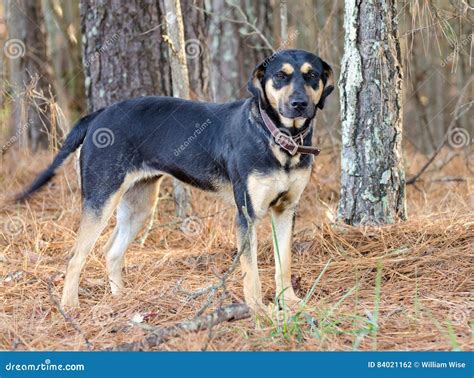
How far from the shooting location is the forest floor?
4016 millimetres

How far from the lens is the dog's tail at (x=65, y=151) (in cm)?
552

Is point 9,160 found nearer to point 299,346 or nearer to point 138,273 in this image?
point 138,273

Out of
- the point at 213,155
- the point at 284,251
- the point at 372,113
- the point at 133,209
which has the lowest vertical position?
the point at 284,251

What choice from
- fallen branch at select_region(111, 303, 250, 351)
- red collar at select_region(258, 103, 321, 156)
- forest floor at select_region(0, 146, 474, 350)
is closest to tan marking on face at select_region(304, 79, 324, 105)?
red collar at select_region(258, 103, 321, 156)

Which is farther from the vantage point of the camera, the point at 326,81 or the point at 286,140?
the point at 326,81

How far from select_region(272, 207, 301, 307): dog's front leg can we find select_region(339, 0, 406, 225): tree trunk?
0.89 meters

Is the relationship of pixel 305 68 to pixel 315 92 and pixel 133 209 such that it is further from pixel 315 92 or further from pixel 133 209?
pixel 133 209

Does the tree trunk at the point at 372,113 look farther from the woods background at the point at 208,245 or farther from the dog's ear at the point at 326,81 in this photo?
the dog's ear at the point at 326,81

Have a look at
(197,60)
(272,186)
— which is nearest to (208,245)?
(272,186)

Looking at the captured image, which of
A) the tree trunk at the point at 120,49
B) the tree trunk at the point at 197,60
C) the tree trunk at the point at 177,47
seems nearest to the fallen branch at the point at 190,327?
the tree trunk at the point at 177,47

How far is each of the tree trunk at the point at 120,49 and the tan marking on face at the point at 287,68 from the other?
9.61ft

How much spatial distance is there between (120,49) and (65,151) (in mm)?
2068

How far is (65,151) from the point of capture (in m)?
5.58

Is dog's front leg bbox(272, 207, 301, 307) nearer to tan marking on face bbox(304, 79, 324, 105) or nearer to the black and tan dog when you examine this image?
the black and tan dog
